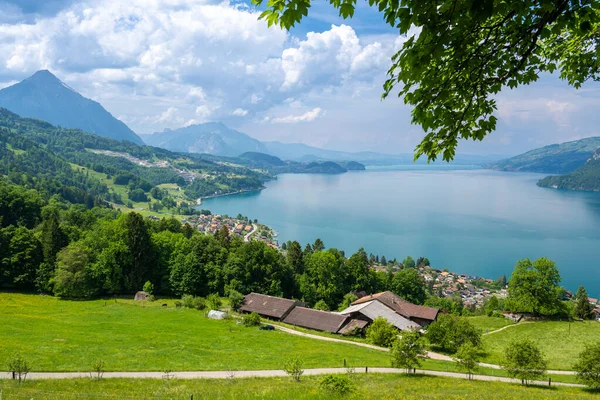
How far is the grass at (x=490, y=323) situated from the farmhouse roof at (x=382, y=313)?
23.6 ft

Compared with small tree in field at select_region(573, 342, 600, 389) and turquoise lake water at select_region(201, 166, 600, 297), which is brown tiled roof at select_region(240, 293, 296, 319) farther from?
turquoise lake water at select_region(201, 166, 600, 297)

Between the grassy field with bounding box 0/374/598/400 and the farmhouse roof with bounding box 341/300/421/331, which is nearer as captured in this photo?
the grassy field with bounding box 0/374/598/400

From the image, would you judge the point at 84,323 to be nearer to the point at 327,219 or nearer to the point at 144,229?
the point at 144,229

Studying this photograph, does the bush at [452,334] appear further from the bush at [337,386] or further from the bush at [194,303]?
the bush at [194,303]

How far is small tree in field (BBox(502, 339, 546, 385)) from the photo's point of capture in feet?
73.8

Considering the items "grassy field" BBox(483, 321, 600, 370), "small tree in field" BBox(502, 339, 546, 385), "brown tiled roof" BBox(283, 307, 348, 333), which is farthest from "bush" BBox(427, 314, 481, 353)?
"brown tiled roof" BBox(283, 307, 348, 333)

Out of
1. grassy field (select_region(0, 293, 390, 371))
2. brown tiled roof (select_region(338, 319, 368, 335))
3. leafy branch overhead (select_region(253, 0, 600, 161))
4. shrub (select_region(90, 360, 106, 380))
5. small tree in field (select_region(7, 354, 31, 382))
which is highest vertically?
leafy branch overhead (select_region(253, 0, 600, 161))

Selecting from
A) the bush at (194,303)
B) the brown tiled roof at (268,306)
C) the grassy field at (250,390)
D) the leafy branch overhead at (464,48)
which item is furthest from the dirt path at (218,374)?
the bush at (194,303)

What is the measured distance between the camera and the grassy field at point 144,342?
22.3 metres

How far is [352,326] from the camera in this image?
40531 mm

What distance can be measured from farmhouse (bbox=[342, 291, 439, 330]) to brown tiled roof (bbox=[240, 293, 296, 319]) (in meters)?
6.89

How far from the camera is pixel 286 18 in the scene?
409 cm

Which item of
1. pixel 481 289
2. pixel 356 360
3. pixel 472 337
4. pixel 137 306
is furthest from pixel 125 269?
pixel 481 289

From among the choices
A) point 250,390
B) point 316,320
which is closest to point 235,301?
point 316,320
